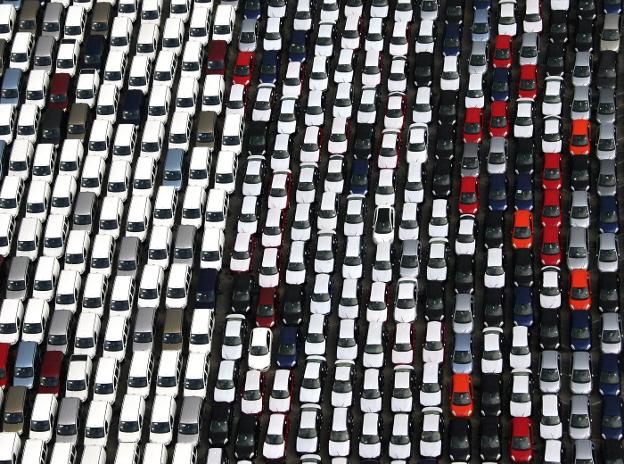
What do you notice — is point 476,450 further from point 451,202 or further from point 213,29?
point 213,29

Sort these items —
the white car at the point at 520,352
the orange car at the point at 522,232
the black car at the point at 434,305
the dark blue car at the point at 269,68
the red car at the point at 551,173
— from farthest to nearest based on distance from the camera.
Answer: the dark blue car at the point at 269,68 → the red car at the point at 551,173 → the orange car at the point at 522,232 → the black car at the point at 434,305 → the white car at the point at 520,352

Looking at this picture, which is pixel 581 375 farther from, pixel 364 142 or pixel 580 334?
pixel 364 142

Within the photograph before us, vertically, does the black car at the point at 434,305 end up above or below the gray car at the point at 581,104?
below

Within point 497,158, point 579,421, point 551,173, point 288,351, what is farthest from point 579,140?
point 288,351

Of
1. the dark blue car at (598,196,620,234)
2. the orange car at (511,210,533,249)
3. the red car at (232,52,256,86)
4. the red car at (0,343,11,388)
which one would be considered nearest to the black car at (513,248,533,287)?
the orange car at (511,210,533,249)

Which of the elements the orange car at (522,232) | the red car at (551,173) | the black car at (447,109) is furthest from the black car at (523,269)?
the black car at (447,109)

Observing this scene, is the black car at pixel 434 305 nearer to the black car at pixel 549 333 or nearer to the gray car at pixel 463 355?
the gray car at pixel 463 355

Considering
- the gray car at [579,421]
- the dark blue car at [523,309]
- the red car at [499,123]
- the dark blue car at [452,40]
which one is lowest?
the gray car at [579,421]
